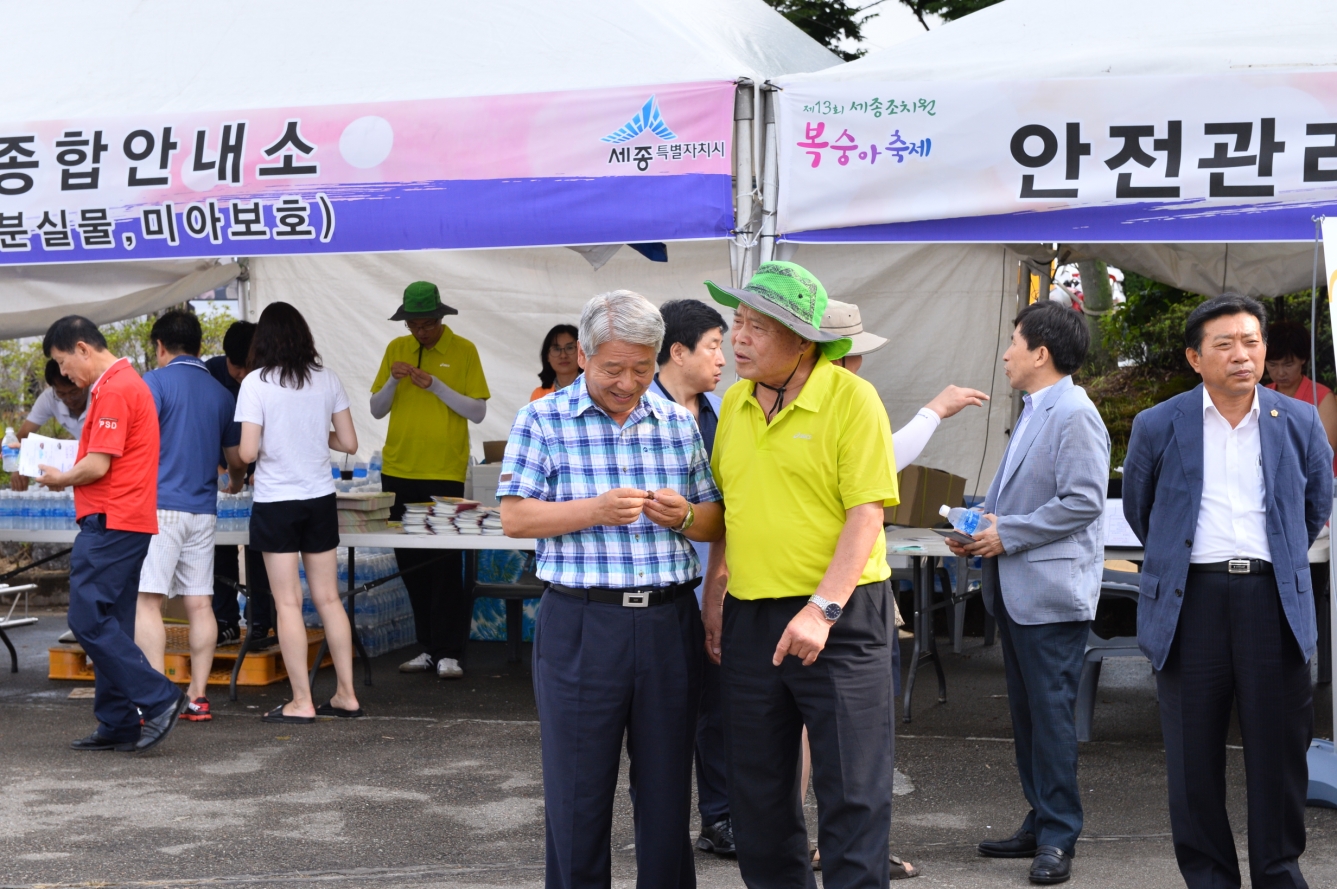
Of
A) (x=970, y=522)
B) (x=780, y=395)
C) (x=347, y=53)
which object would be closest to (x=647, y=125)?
(x=347, y=53)

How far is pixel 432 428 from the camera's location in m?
7.01

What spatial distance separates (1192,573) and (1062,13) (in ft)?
8.17

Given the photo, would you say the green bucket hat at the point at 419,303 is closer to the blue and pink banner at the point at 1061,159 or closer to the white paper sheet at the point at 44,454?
the white paper sheet at the point at 44,454

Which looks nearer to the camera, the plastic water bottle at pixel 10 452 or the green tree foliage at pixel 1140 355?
the plastic water bottle at pixel 10 452

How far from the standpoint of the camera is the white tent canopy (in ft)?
15.0

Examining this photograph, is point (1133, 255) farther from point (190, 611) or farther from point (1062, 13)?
point (190, 611)

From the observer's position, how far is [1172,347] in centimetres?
1300

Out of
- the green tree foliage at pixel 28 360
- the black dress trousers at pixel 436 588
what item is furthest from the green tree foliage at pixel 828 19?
the black dress trousers at pixel 436 588

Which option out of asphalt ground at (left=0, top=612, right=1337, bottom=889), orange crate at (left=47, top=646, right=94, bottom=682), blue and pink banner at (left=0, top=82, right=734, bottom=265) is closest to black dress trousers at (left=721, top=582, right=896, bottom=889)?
asphalt ground at (left=0, top=612, right=1337, bottom=889)

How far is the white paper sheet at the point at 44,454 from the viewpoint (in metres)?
5.66

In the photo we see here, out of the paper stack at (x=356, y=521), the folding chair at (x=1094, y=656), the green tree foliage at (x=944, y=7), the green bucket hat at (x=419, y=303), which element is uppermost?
the green tree foliage at (x=944, y=7)

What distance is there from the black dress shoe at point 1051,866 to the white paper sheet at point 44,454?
4.02 meters

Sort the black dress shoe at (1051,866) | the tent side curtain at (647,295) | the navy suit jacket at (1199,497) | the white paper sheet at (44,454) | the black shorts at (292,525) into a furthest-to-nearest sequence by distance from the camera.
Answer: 1. the tent side curtain at (647,295)
2. the black shorts at (292,525)
3. the white paper sheet at (44,454)
4. the black dress shoe at (1051,866)
5. the navy suit jacket at (1199,497)

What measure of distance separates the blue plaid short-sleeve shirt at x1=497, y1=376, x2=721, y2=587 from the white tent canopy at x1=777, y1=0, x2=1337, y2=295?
218 centimetres
